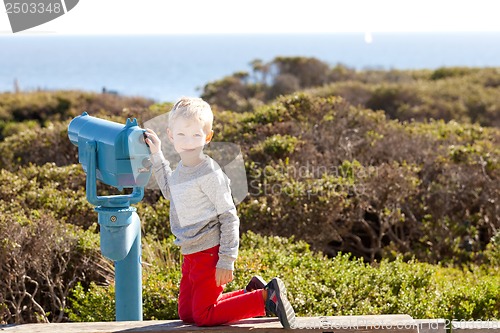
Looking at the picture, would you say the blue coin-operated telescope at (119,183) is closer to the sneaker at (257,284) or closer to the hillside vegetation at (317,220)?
the sneaker at (257,284)

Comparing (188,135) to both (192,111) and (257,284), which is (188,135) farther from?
(257,284)

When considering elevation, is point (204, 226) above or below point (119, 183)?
below

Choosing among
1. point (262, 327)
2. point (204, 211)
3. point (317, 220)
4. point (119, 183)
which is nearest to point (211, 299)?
point (262, 327)

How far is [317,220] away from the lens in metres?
6.58

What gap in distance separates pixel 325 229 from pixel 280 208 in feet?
1.34

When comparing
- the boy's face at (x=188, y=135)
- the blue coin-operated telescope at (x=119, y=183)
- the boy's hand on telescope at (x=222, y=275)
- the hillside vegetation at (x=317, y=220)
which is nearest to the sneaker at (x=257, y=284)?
the boy's hand on telescope at (x=222, y=275)

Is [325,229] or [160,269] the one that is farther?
[325,229]

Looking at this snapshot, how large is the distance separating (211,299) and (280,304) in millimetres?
319

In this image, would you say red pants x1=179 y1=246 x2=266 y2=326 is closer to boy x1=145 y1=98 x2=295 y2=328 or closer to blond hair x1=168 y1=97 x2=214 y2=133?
boy x1=145 y1=98 x2=295 y2=328

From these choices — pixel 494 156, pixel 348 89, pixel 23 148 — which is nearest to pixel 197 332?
pixel 494 156

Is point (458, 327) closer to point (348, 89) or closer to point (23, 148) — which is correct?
point (23, 148)

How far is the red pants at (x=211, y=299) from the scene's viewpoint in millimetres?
3471

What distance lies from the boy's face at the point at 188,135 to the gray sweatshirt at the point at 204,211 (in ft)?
0.31

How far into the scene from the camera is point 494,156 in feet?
25.6
